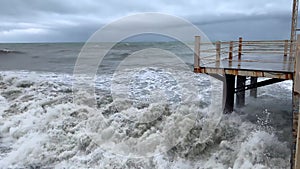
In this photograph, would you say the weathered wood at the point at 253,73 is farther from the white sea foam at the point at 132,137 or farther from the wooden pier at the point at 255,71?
the white sea foam at the point at 132,137

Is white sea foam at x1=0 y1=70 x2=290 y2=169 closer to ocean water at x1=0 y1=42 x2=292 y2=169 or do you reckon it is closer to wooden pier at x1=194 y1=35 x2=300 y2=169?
ocean water at x1=0 y1=42 x2=292 y2=169

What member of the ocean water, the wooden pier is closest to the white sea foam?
the ocean water

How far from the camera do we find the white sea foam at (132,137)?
5.86 m

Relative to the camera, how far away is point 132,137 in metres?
7.02

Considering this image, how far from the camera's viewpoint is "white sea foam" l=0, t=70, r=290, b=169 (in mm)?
5863

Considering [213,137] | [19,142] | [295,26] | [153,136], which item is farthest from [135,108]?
[295,26]

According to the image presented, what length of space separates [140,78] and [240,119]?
26.1 feet

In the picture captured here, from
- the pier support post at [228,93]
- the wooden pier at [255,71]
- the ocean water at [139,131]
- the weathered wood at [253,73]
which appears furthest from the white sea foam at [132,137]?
the weathered wood at [253,73]

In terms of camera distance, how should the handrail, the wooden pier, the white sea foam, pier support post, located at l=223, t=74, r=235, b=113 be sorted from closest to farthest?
the wooden pier
the white sea foam
the handrail
pier support post, located at l=223, t=74, r=235, b=113

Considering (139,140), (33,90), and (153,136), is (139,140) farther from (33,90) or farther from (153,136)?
(33,90)

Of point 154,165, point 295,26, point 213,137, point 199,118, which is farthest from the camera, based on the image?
point 295,26

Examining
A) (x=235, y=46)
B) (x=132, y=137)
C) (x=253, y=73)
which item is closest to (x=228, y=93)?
(x=235, y=46)

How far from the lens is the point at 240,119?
8039mm

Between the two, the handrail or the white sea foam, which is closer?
the white sea foam
